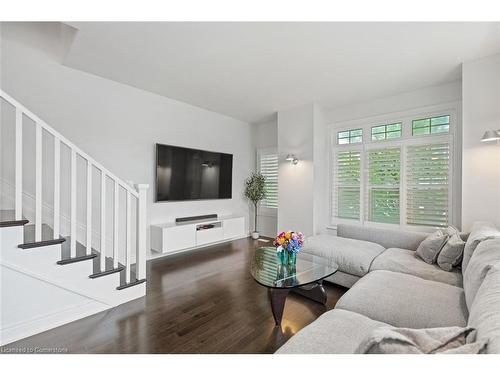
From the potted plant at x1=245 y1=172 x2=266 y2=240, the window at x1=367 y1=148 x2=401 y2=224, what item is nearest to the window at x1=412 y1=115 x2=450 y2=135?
the window at x1=367 y1=148 x2=401 y2=224

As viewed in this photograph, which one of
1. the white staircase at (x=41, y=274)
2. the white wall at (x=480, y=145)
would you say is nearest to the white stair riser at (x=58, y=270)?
the white staircase at (x=41, y=274)

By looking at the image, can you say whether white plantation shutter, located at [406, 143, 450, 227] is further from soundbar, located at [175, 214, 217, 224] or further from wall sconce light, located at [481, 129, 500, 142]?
soundbar, located at [175, 214, 217, 224]

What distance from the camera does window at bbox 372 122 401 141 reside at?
3814 millimetres

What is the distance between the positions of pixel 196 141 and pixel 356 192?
309cm

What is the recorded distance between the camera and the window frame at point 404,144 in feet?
10.9

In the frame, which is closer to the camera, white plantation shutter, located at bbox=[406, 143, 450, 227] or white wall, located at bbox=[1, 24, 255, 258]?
white wall, located at bbox=[1, 24, 255, 258]

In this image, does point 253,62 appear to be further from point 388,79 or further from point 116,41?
point 388,79

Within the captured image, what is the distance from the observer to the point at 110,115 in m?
3.43

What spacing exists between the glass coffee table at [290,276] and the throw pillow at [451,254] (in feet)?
3.12

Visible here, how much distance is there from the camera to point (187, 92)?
3.78m

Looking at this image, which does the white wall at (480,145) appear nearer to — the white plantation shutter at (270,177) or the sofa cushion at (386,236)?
the sofa cushion at (386,236)

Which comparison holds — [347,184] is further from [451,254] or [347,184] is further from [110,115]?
[110,115]

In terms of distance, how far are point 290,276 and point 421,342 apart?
1.47 m
